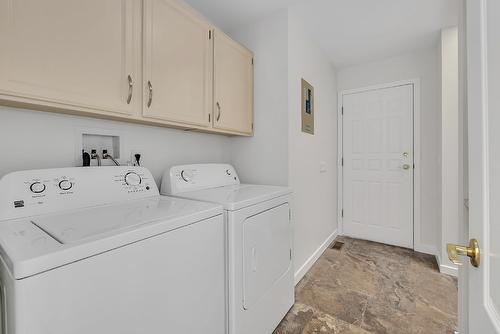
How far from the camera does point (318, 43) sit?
2.63m

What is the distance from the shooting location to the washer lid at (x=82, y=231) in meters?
0.62

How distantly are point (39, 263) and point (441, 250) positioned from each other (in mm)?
3131

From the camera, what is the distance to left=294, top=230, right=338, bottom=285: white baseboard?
2.16 metres

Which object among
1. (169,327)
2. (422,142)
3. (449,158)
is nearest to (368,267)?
(449,158)

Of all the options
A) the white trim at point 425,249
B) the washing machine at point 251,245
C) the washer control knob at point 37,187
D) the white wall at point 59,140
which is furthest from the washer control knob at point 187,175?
the white trim at point 425,249

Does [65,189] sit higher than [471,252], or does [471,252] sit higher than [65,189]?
[65,189]

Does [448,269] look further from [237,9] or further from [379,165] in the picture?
Answer: [237,9]

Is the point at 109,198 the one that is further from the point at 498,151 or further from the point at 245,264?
the point at 498,151

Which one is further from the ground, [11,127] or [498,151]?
[11,127]

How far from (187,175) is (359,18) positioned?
2141 millimetres

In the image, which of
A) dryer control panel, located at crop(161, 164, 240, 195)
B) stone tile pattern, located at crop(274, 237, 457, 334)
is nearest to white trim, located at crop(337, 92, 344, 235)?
stone tile pattern, located at crop(274, 237, 457, 334)

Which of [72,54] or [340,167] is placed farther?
[340,167]

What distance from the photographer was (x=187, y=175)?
67.2 inches

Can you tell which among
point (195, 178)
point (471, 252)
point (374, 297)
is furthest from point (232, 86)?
point (374, 297)
